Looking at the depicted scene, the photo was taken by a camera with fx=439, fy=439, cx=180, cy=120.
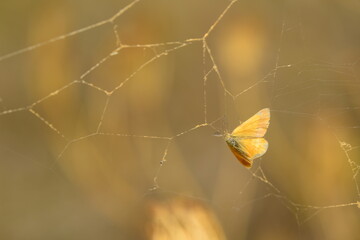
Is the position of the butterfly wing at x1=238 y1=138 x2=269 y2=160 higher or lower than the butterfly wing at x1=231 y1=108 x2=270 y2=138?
lower

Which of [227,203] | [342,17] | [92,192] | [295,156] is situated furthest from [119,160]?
[342,17]

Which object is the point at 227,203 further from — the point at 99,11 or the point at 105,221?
the point at 99,11

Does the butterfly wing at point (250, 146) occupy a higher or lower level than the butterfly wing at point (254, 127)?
lower

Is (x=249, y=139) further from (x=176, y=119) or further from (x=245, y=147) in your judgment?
(x=176, y=119)

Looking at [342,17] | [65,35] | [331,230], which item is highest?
[65,35]
